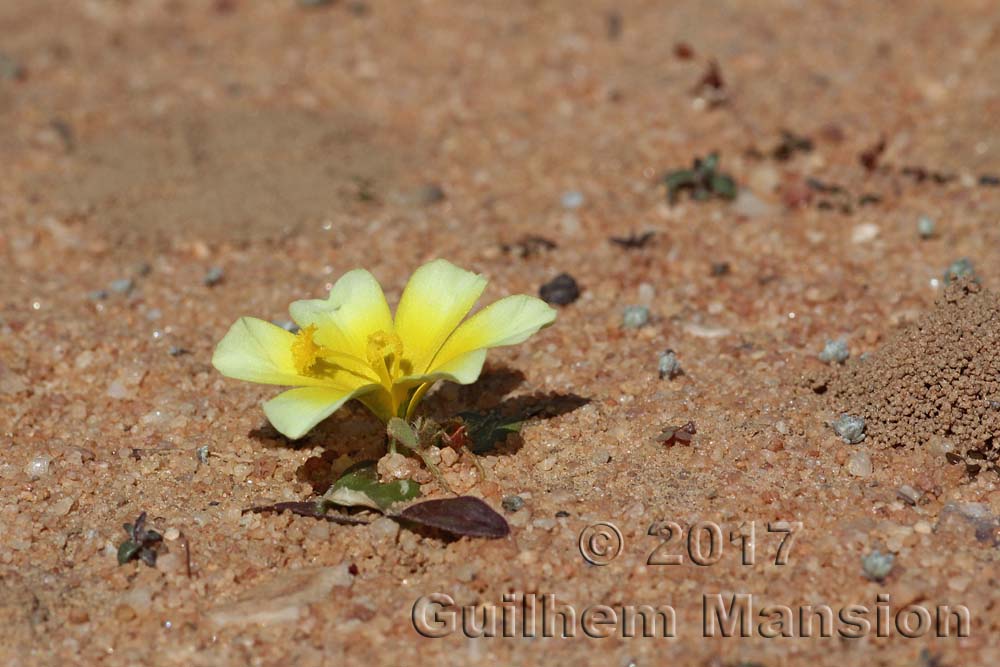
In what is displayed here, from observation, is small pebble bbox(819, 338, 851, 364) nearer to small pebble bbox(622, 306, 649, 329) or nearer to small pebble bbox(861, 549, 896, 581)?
small pebble bbox(622, 306, 649, 329)

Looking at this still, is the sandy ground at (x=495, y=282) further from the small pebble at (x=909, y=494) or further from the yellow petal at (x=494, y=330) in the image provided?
the yellow petal at (x=494, y=330)

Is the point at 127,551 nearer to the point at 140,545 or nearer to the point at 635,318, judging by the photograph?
the point at 140,545

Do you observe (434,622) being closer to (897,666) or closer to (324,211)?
(897,666)

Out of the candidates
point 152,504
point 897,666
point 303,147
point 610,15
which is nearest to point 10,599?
point 152,504

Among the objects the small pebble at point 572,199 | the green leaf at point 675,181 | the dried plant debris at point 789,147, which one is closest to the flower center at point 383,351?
the small pebble at point 572,199

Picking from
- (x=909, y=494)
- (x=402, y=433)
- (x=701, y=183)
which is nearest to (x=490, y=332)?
(x=402, y=433)

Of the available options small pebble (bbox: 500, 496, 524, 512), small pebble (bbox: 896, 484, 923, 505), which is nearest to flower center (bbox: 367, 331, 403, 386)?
small pebble (bbox: 500, 496, 524, 512)
